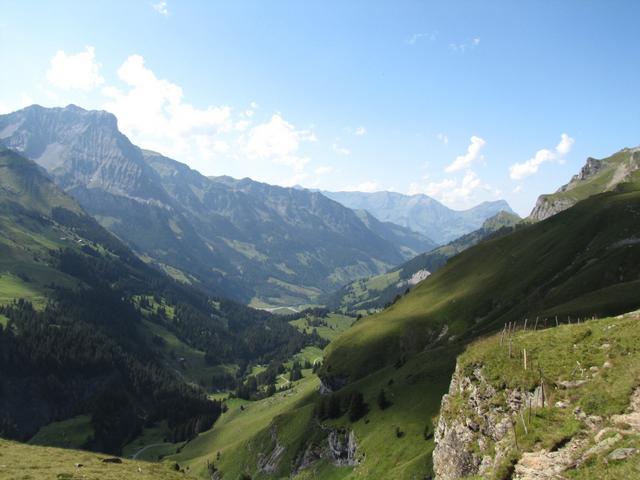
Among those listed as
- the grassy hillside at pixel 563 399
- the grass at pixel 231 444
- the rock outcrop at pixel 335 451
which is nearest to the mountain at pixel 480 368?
the grassy hillside at pixel 563 399

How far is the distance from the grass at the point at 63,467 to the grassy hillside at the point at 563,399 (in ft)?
112

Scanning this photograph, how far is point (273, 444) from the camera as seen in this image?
117 meters

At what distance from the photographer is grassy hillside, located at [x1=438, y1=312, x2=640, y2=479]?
2441 centimetres

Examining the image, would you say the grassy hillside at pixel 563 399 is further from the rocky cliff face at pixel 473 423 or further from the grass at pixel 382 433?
the grass at pixel 382 433

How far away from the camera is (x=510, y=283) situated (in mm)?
139500

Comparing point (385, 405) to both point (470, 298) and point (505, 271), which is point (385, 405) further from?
point (505, 271)

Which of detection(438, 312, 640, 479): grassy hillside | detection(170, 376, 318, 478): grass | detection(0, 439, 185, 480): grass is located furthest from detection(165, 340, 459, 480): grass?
detection(0, 439, 185, 480): grass

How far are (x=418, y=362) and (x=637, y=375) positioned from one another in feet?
242

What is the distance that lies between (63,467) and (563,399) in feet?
154

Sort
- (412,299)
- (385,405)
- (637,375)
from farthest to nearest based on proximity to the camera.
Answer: (412,299) → (385,405) → (637,375)

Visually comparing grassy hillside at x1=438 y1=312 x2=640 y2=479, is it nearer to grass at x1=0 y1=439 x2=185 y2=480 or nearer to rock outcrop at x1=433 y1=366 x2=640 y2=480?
rock outcrop at x1=433 y1=366 x2=640 y2=480

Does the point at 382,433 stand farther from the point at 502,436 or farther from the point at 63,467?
the point at 63,467

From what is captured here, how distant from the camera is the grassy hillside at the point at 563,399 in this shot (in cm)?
2441

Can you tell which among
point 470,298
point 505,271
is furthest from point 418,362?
point 505,271
